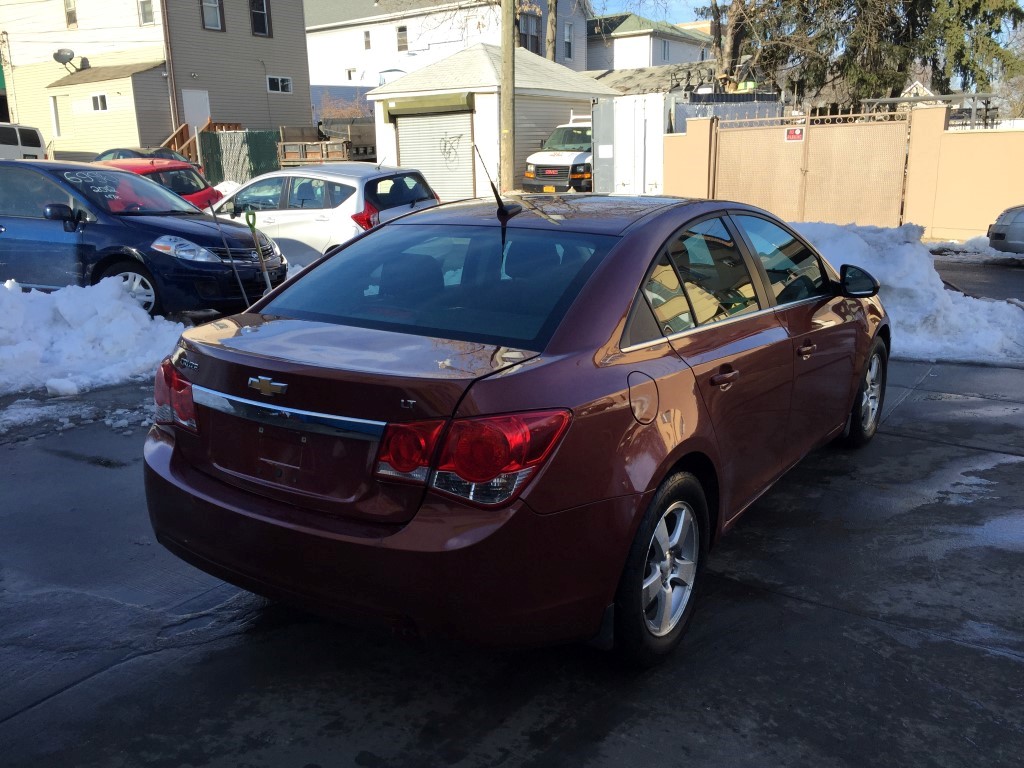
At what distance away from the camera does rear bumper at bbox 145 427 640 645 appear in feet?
8.79

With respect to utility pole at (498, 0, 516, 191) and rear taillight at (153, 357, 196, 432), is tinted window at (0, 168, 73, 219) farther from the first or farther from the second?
utility pole at (498, 0, 516, 191)

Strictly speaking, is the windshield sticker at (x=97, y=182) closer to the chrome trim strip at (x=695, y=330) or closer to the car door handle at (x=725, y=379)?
the chrome trim strip at (x=695, y=330)

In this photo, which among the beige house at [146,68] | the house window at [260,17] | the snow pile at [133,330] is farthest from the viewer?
the house window at [260,17]

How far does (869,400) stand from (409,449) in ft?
13.1

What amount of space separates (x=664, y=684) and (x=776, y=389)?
4.84ft

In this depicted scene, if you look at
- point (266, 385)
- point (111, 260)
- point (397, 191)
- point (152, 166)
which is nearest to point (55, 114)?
point (152, 166)

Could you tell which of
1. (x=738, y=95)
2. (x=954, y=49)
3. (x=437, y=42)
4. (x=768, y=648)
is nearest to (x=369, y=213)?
(x=768, y=648)

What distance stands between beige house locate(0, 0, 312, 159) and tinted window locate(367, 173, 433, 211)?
23.6 metres

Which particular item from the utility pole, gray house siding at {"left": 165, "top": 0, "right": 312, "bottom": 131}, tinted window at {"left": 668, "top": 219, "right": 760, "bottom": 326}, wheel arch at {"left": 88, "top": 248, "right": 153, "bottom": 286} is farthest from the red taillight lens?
gray house siding at {"left": 165, "top": 0, "right": 312, "bottom": 131}

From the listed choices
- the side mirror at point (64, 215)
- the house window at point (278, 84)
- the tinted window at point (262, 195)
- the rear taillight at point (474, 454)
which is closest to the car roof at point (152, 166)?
the tinted window at point (262, 195)

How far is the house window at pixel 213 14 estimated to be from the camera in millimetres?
33625

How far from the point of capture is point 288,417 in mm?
2871

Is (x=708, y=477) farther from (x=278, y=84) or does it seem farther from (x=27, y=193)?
(x=278, y=84)

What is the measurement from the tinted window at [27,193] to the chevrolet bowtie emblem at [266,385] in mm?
7399
